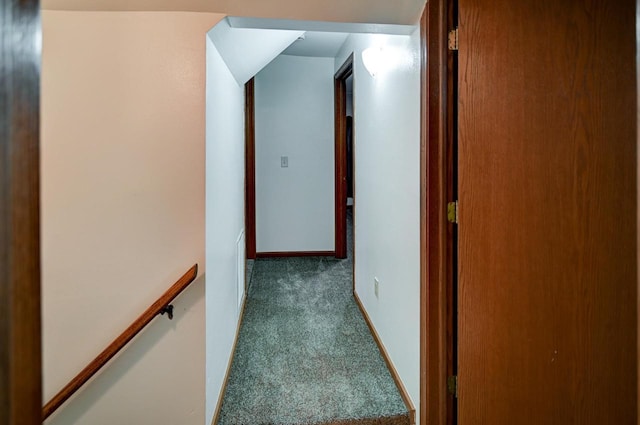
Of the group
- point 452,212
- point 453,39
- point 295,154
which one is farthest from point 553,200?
point 295,154

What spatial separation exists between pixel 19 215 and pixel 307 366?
1.91m

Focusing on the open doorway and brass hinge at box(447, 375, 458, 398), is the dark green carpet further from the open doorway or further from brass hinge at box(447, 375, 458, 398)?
the open doorway

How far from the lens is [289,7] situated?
4.54ft

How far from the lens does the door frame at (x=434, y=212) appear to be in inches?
50.8

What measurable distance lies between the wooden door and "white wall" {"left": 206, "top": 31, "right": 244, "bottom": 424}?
1.02 meters

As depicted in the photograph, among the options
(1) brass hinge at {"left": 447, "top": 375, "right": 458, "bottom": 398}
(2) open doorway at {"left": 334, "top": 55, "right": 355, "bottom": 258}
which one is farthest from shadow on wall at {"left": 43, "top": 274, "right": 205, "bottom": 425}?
(2) open doorway at {"left": 334, "top": 55, "right": 355, "bottom": 258}

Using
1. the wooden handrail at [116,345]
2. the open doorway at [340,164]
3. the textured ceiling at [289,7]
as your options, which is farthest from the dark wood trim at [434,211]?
the open doorway at [340,164]

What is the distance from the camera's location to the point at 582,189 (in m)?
1.17

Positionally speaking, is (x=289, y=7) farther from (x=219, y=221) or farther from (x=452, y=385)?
(x=452, y=385)

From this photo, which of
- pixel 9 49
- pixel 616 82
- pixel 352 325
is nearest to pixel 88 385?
pixel 9 49

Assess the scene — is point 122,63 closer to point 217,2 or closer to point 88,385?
point 217,2

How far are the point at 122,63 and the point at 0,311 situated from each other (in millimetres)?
1302

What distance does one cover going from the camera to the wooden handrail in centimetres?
131

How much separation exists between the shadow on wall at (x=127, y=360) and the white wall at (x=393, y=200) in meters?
0.96
